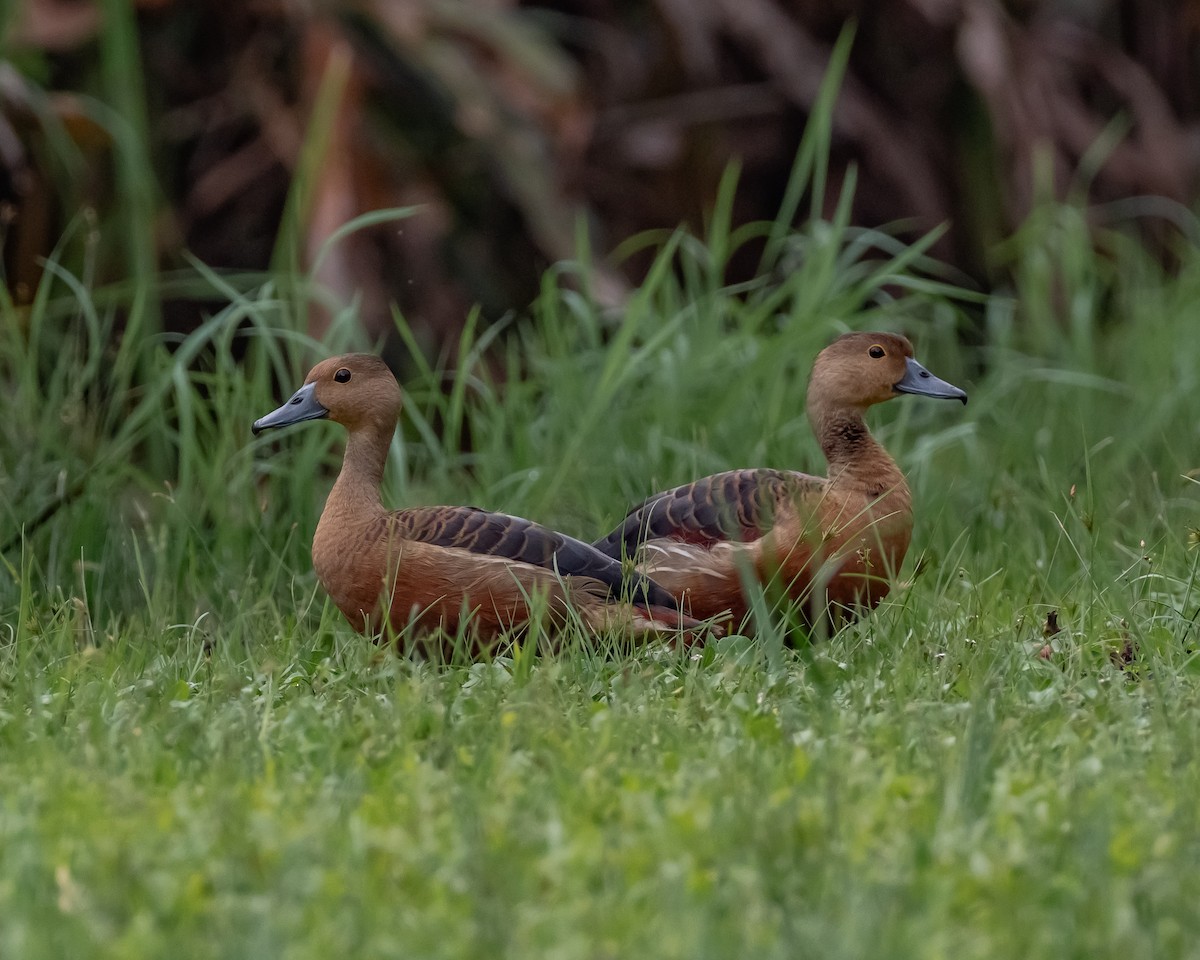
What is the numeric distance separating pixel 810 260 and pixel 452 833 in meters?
3.64

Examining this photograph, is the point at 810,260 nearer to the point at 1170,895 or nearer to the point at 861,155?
the point at 861,155

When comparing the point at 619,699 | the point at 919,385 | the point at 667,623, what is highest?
the point at 919,385

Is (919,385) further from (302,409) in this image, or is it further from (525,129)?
(525,129)

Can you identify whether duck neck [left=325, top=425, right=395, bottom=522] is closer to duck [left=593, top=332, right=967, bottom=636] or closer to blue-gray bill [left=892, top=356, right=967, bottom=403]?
duck [left=593, top=332, right=967, bottom=636]

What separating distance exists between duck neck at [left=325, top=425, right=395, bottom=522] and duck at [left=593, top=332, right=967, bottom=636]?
590mm

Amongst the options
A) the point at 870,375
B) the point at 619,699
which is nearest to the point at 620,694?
the point at 619,699

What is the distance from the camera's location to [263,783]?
322 cm

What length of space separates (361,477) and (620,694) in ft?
3.61

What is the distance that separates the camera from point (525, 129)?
7.61 meters

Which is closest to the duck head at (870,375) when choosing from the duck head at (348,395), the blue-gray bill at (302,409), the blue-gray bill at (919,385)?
the blue-gray bill at (919,385)

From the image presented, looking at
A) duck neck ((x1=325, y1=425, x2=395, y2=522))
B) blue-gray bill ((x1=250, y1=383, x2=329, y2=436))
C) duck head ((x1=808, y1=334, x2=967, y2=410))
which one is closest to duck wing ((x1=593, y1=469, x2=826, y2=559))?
duck head ((x1=808, y1=334, x2=967, y2=410))

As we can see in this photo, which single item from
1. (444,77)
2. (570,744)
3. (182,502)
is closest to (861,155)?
(444,77)

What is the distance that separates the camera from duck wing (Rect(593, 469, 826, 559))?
4504 millimetres

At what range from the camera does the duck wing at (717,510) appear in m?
4.50
